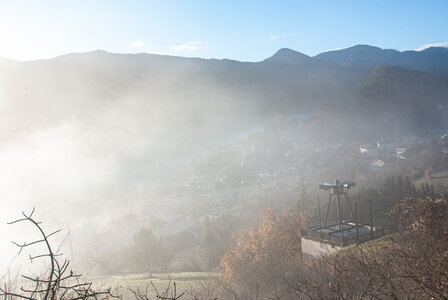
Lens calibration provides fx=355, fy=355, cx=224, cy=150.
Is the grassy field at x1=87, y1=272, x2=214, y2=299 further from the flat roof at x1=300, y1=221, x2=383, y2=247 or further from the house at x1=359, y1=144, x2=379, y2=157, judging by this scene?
the house at x1=359, y1=144, x2=379, y2=157

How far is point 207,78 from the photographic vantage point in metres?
102

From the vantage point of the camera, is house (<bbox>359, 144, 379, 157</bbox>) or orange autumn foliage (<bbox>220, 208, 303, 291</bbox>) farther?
house (<bbox>359, 144, 379, 157</bbox>)

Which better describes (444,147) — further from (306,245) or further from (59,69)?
(59,69)

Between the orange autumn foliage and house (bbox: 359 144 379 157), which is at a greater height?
the orange autumn foliage

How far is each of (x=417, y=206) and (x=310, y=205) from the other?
20355 mm

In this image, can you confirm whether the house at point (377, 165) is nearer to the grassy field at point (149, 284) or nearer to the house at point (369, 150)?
the house at point (369, 150)

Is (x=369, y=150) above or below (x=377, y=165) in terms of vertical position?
above

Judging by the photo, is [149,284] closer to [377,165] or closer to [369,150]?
[377,165]

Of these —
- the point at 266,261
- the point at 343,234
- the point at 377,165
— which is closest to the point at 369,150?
the point at 377,165

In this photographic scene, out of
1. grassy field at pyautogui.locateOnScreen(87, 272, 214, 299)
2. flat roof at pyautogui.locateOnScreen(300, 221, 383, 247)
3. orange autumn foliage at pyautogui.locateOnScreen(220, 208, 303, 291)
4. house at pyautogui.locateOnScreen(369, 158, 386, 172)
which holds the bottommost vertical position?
house at pyautogui.locateOnScreen(369, 158, 386, 172)

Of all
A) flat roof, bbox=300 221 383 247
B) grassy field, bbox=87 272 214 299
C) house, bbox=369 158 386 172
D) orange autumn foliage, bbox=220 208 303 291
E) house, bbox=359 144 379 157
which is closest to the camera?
flat roof, bbox=300 221 383 247

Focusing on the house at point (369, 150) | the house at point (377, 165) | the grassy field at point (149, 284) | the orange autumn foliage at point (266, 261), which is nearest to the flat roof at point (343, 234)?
the orange autumn foliage at point (266, 261)

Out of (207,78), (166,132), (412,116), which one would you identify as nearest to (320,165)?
(412,116)

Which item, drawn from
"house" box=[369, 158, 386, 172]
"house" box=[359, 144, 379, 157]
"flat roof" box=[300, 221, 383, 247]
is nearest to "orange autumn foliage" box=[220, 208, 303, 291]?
"flat roof" box=[300, 221, 383, 247]
